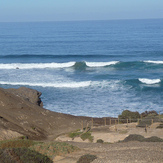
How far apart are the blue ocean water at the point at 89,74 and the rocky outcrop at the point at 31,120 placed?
4799 mm

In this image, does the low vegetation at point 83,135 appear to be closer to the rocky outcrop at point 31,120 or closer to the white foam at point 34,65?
the rocky outcrop at point 31,120

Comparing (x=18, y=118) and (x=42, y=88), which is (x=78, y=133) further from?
(x=42, y=88)

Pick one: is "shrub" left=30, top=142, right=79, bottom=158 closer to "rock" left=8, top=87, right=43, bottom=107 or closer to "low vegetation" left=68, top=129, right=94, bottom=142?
"low vegetation" left=68, top=129, right=94, bottom=142

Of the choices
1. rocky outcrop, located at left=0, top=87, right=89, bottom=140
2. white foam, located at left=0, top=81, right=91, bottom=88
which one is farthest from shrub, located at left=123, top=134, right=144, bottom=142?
white foam, located at left=0, top=81, right=91, bottom=88

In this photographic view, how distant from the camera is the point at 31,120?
31.1 meters

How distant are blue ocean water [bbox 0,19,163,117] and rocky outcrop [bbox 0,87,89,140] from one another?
189 inches

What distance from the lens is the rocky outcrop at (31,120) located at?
93.7 feet

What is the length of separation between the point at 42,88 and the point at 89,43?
49552 mm

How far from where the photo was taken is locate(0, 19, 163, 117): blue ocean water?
132 feet

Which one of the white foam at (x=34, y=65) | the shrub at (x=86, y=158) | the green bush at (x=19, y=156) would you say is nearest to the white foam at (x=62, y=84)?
the white foam at (x=34, y=65)

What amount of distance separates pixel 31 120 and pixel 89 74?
29.2 metres

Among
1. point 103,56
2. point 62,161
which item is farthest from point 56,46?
point 62,161

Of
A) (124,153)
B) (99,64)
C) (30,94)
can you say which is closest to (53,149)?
(124,153)

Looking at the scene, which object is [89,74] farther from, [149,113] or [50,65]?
[149,113]
